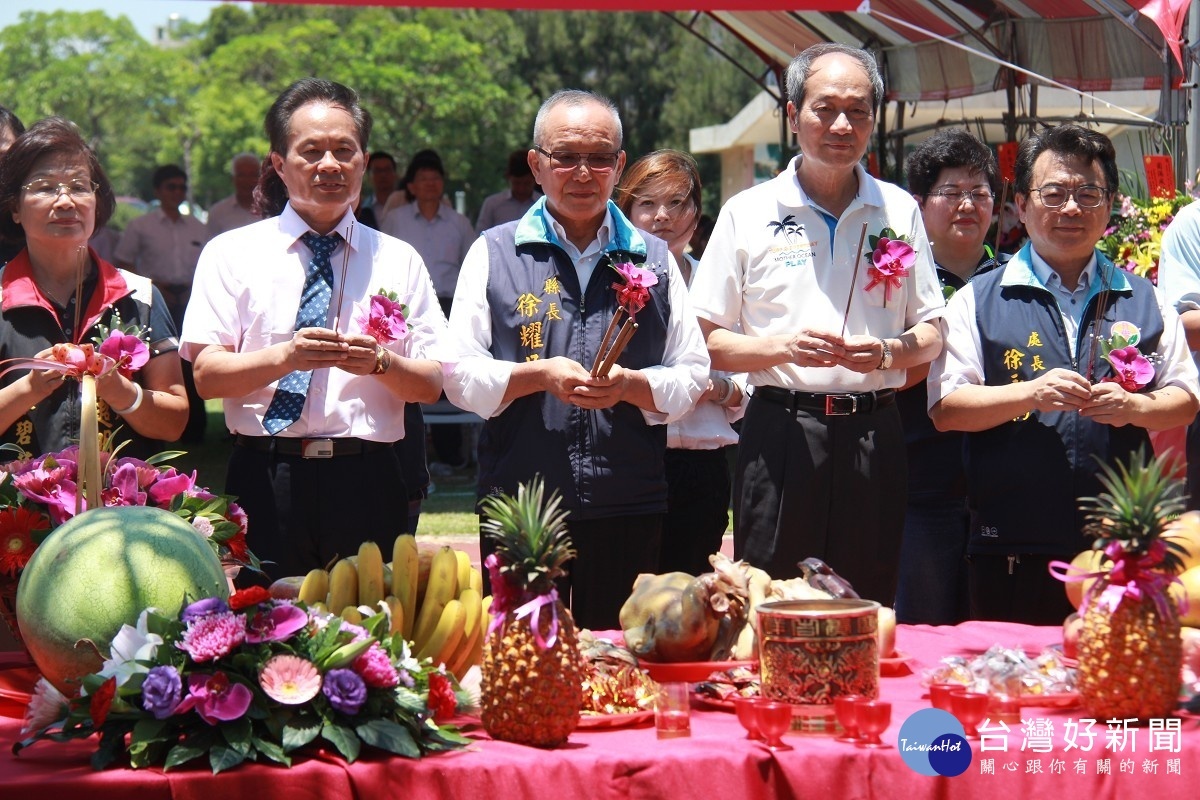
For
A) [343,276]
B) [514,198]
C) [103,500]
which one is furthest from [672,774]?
[514,198]

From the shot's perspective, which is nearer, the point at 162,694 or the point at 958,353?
the point at 162,694

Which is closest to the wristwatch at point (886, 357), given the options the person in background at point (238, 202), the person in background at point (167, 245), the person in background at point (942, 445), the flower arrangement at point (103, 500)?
the person in background at point (942, 445)

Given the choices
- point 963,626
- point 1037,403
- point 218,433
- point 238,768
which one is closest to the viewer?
point 238,768

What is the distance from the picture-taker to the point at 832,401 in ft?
12.1

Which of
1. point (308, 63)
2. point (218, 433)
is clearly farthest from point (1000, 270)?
point (308, 63)

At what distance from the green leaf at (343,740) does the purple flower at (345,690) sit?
0.03 m

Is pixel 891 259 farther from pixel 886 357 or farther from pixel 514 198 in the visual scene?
pixel 514 198

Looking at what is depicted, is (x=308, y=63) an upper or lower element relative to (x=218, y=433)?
upper

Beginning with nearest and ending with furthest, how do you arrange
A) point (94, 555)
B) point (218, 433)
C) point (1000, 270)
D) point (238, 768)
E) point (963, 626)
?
point (238, 768) < point (94, 555) < point (963, 626) < point (1000, 270) < point (218, 433)

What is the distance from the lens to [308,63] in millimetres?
44125

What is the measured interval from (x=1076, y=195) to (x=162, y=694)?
2.66m

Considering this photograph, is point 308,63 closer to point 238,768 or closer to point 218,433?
point 218,433

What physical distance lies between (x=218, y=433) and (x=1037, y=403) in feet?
35.2

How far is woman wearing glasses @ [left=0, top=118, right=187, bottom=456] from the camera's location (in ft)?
12.1
